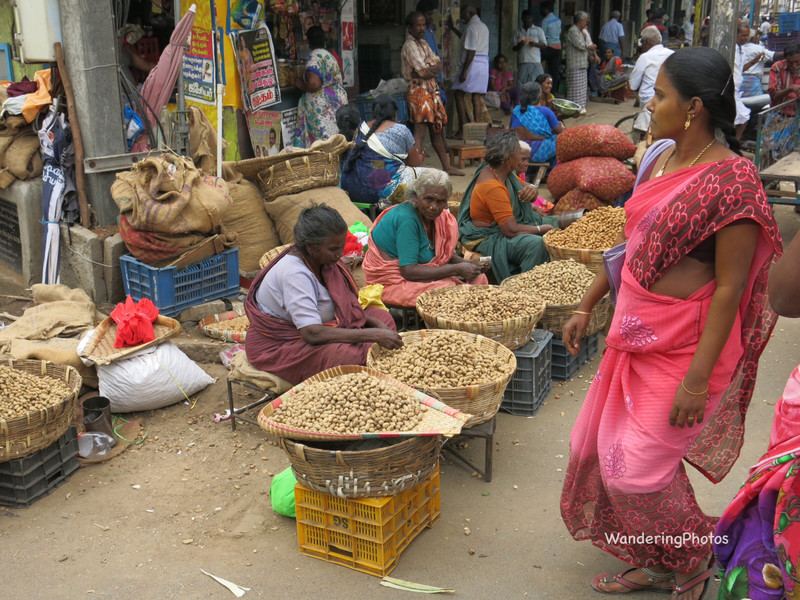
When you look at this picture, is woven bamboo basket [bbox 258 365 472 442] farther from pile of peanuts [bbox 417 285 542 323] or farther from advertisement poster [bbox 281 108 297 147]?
→ advertisement poster [bbox 281 108 297 147]

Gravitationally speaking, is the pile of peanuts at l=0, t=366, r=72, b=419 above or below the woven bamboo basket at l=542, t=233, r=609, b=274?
below

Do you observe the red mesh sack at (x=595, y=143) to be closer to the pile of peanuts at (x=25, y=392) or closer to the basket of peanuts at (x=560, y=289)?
the basket of peanuts at (x=560, y=289)

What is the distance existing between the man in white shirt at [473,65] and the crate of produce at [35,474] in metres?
9.11

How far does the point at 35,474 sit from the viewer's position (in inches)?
144

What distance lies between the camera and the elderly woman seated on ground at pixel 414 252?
15.8 feet

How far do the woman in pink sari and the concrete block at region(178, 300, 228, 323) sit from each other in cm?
325

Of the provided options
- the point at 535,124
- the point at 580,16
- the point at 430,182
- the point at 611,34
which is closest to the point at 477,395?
the point at 430,182

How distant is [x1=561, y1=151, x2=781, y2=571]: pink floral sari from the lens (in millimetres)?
2354

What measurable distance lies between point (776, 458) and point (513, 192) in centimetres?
408

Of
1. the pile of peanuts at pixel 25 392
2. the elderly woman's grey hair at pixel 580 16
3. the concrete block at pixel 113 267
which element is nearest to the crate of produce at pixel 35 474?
the pile of peanuts at pixel 25 392

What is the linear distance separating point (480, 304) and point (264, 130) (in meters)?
4.22

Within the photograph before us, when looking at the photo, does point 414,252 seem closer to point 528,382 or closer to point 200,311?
point 528,382

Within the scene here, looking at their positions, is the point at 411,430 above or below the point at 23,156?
below

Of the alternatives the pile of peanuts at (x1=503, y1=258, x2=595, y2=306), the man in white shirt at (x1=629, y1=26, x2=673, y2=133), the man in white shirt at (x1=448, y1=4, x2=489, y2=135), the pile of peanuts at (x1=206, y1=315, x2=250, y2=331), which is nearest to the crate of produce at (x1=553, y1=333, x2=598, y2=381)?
the pile of peanuts at (x1=503, y1=258, x2=595, y2=306)
